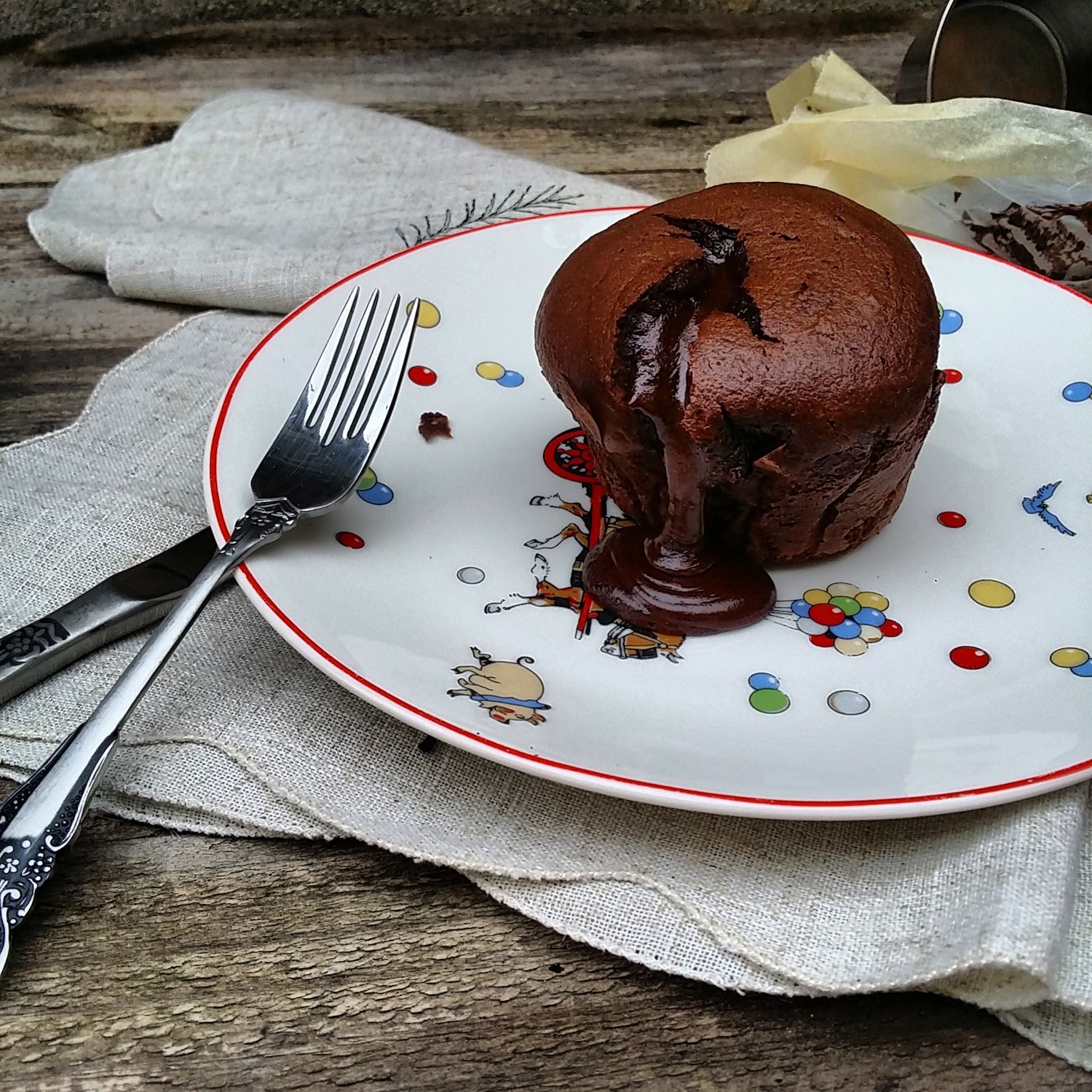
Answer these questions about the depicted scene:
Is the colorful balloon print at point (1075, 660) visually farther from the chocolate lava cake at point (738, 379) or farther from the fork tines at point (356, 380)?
the fork tines at point (356, 380)

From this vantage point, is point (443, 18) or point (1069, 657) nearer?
point (1069, 657)

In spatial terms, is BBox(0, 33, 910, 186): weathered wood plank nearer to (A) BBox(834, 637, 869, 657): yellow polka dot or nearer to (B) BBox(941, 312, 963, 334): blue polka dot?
(B) BBox(941, 312, 963, 334): blue polka dot

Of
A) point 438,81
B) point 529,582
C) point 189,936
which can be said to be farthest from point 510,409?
point 438,81

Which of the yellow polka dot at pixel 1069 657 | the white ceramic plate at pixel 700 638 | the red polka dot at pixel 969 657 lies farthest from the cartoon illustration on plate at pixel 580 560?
the yellow polka dot at pixel 1069 657

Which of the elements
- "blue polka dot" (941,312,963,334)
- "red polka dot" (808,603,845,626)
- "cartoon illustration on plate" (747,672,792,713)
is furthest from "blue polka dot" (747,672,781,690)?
"blue polka dot" (941,312,963,334)

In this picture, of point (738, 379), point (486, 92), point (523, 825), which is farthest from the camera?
point (486, 92)

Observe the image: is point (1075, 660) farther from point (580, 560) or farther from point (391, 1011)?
point (391, 1011)

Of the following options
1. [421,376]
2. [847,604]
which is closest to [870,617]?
[847,604]

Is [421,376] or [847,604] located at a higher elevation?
[421,376]

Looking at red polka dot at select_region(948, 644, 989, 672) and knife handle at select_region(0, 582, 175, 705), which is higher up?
knife handle at select_region(0, 582, 175, 705)
